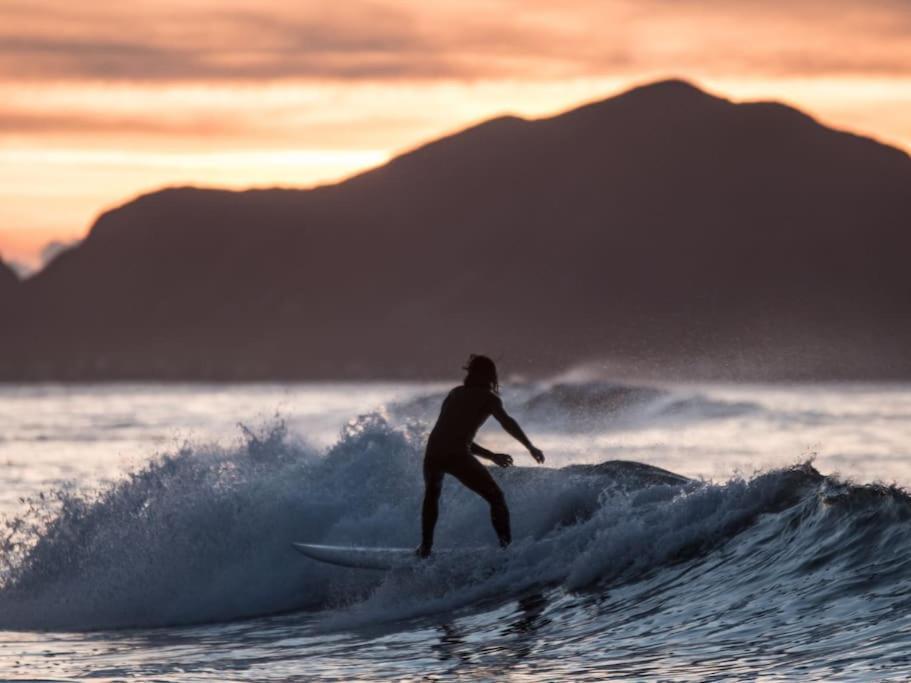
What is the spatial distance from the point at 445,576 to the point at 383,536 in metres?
2.77

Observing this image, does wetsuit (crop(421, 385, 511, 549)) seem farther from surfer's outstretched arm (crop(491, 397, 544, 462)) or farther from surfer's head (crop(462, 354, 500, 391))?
surfer's outstretched arm (crop(491, 397, 544, 462))

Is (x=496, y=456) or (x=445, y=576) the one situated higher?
(x=496, y=456)

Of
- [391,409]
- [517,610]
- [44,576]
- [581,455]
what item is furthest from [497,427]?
[517,610]

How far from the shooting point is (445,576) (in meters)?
14.8

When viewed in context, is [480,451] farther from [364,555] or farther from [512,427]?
[364,555]

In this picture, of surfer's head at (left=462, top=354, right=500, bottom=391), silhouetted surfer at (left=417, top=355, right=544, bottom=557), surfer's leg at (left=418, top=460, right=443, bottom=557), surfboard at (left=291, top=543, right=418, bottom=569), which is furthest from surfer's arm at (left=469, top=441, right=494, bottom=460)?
surfboard at (left=291, top=543, right=418, bottom=569)

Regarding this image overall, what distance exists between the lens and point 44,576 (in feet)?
57.7

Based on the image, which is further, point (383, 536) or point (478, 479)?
point (383, 536)

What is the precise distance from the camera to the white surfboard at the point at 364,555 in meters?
15.0

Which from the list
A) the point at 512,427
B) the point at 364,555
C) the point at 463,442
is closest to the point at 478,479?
the point at 463,442

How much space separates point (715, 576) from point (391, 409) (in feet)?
80.5

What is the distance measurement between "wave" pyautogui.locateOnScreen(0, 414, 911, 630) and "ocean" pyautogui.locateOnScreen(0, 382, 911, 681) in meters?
0.03

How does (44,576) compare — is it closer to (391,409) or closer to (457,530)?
(457,530)

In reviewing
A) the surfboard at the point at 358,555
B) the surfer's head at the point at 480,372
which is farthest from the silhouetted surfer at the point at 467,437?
the surfboard at the point at 358,555
